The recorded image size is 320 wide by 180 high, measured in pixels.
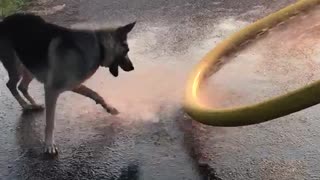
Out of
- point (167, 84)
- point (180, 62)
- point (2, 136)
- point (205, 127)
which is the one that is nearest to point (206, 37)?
point (180, 62)

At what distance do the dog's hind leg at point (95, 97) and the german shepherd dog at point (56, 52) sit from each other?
7cm

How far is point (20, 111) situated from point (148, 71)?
144cm

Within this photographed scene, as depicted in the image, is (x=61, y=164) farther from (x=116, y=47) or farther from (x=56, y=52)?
(x=116, y=47)

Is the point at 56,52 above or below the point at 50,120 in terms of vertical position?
above

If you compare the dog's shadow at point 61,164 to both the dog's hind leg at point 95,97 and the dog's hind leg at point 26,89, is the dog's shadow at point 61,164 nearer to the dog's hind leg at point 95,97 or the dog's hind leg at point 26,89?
the dog's hind leg at point 95,97

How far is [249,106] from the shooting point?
4.87m

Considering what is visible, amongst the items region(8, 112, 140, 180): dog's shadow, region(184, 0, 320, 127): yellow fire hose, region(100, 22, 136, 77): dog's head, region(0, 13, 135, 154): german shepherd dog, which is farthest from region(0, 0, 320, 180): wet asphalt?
region(100, 22, 136, 77): dog's head

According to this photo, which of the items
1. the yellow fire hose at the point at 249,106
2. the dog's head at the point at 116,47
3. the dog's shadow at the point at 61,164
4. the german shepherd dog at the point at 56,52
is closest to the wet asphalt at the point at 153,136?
the dog's shadow at the point at 61,164

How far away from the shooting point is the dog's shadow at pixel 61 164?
4957mm

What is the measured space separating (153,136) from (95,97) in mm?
766

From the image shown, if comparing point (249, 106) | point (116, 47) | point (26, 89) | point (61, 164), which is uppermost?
point (116, 47)

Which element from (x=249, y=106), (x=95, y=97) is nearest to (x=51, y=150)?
(x=95, y=97)

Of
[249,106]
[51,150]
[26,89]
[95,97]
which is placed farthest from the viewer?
[26,89]

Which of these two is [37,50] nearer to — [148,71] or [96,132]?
[96,132]
